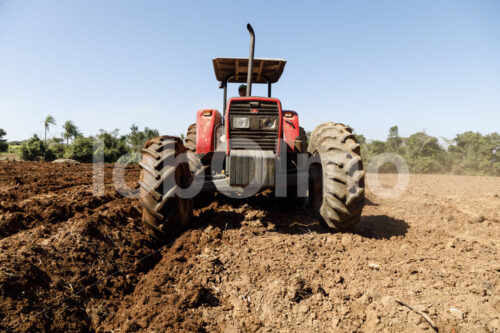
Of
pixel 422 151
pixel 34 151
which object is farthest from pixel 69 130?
pixel 422 151

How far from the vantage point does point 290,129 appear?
5008 mm

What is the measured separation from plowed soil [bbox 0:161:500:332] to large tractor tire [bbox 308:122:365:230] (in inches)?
11.2

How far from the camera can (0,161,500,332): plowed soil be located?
2.45m

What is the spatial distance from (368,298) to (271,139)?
8.81 ft

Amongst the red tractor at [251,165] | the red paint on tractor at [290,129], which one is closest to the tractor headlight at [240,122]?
the red tractor at [251,165]

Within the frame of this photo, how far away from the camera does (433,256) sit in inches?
143

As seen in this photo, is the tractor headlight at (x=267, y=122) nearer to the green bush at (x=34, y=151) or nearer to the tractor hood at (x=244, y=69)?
the tractor hood at (x=244, y=69)

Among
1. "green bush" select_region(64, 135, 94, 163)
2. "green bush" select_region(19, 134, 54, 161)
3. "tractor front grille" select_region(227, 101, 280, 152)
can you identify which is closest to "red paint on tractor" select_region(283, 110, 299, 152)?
"tractor front grille" select_region(227, 101, 280, 152)

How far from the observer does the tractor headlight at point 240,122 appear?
4719 millimetres

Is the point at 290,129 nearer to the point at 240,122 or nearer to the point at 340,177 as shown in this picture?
the point at 240,122

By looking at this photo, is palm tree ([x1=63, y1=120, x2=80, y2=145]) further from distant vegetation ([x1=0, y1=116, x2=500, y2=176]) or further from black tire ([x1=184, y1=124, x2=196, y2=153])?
black tire ([x1=184, y1=124, x2=196, y2=153])

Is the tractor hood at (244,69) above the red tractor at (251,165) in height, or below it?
above

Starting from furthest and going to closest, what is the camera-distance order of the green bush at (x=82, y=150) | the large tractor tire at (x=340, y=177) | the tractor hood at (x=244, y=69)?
1. the green bush at (x=82, y=150)
2. the tractor hood at (x=244, y=69)
3. the large tractor tire at (x=340, y=177)

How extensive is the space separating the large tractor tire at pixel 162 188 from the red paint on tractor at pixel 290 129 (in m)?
1.76
